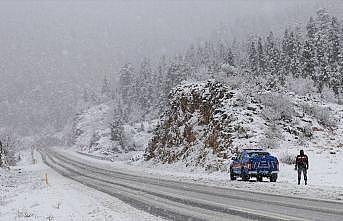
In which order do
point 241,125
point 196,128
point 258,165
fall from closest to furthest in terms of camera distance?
point 258,165 < point 241,125 < point 196,128

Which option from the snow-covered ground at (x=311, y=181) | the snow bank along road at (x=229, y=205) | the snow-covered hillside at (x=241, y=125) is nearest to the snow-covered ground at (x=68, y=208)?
the snow bank along road at (x=229, y=205)

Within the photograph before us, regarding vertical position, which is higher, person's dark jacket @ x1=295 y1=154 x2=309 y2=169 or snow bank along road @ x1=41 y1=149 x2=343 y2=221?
person's dark jacket @ x1=295 y1=154 x2=309 y2=169

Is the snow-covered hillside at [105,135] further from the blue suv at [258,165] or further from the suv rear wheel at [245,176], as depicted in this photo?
the blue suv at [258,165]

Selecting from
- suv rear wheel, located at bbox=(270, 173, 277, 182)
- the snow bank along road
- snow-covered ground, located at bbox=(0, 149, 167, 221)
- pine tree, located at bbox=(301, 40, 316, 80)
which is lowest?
snow-covered ground, located at bbox=(0, 149, 167, 221)

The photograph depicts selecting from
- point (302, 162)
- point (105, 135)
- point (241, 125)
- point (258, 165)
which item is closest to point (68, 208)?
point (302, 162)

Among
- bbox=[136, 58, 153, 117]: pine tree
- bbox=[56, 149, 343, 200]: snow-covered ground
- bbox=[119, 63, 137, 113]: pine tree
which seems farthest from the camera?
bbox=[119, 63, 137, 113]: pine tree

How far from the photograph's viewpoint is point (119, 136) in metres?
87.9

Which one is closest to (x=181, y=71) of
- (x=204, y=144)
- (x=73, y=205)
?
(x=204, y=144)

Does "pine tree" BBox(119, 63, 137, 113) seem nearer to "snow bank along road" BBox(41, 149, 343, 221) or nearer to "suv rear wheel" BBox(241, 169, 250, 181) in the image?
"suv rear wheel" BBox(241, 169, 250, 181)

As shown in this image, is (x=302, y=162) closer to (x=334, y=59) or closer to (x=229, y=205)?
(x=229, y=205)

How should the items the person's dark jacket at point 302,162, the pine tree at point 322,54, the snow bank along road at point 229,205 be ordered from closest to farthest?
the snow bank along road at point 229,205
the person's dark jacket at point 302,162
the pine tree at point 322,54

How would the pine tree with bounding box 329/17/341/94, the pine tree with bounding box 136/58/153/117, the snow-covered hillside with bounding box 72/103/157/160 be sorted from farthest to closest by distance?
the pine tree with bounding box 136/58/153/117, the snow-covered hillside with bounding box 72/103/157/160, the pine tree with bounding box 329/17/341/94

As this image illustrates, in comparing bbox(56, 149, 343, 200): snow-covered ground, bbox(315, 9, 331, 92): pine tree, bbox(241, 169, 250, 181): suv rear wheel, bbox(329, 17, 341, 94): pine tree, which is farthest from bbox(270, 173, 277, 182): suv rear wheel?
bbox(329, 17, 341, 94): pine tree

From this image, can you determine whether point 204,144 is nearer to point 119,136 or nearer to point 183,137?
point 183,137
